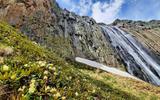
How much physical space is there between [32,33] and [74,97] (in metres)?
35.5

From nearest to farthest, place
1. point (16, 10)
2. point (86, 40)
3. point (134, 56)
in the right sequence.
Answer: point (16, 10)
point (86, 40)
point (134, 56)

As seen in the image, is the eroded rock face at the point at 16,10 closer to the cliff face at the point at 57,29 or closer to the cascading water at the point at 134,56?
the cliff face at the point at 57,29

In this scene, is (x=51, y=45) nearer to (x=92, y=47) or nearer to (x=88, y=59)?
(x=88, y=59)

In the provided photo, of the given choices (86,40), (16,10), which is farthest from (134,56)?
(16,10)

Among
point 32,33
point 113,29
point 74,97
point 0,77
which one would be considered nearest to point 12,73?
point 0,77

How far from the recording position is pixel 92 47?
52.1 m

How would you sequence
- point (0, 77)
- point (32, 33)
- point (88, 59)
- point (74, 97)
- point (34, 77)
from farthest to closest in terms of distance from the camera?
1. point (88, 59)
2. point (32, 33)
3. point (74, 97)
4. point (34, 77)
5. point (0, 77)

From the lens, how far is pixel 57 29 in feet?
155

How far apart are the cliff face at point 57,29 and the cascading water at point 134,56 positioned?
2.20 meters

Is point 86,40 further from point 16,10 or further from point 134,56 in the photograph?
point 16,10

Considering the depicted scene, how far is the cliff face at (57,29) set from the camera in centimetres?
4191

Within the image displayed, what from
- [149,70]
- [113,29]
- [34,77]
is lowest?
[149,70]

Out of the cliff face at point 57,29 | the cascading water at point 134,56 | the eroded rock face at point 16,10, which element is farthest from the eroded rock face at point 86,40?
the eroded rock face at point 16,10

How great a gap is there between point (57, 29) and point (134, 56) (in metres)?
16.4
